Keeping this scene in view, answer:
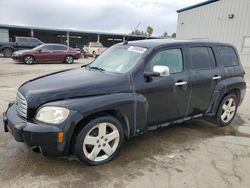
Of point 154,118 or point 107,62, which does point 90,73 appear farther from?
point 154,118

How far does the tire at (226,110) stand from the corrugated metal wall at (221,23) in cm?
1408

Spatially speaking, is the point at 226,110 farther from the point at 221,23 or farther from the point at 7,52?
the point at 7,52

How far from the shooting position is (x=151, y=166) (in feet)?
10.6

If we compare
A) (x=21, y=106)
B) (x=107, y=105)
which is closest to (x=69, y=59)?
(x=21, y=106)

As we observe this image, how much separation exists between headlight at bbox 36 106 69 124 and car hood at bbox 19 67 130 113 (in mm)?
121

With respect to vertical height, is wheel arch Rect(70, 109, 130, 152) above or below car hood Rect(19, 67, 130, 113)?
below

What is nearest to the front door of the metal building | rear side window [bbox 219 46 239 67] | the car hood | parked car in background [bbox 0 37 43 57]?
the car hood

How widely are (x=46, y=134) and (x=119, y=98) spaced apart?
40.7 inches

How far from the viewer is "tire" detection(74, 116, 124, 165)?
118 inches

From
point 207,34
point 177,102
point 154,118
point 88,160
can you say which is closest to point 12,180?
point 88,160

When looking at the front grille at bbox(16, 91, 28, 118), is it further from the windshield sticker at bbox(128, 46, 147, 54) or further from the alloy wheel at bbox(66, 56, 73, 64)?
the alloy wheel at bbox(66, 56, 73, 64)

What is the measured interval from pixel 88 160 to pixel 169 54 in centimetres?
208

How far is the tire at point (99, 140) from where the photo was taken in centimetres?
300

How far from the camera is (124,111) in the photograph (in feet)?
10.7
